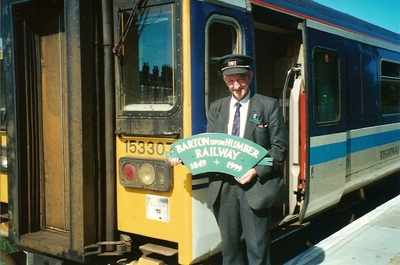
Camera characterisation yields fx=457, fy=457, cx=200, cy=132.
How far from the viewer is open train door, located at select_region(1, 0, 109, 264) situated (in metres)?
3.55

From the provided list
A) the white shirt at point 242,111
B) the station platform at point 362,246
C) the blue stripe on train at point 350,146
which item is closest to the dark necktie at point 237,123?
the white shirt at point 242,111

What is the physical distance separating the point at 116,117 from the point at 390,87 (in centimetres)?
518

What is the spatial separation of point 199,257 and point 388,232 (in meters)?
2.76

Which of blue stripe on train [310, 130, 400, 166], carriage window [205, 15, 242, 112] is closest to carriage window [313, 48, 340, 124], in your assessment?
blue stripe on train [310, 130, 400, 166]

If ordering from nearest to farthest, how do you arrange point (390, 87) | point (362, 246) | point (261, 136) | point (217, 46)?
point (261, 136)
point (217, 46)
point (362, 246)
point (390, 87)

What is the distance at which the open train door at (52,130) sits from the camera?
3.55 metres

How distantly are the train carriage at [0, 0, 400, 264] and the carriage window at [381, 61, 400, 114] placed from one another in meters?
2.84

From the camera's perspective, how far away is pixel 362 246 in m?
4.68

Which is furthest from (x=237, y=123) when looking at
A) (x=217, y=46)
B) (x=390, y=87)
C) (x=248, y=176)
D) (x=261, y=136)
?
(x=390, y=87)

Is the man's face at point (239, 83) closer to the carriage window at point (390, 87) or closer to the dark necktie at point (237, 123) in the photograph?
the dark necktie at point (237, 123)

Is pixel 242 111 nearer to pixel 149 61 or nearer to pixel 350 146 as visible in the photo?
pixel 149 61

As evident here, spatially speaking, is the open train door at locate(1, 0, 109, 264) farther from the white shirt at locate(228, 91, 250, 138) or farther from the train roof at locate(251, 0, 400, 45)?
the train roof at locate(251, 0, 400, 45)

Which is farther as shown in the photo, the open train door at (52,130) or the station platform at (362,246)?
the station platform at (362,246)

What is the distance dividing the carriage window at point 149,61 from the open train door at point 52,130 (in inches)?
10.6
